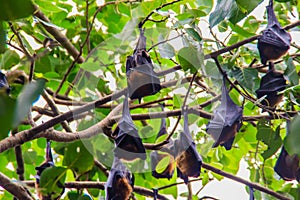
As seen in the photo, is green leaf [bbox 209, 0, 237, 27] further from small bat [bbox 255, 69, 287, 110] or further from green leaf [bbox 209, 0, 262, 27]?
small bat [bbox 255, 69, 287, 110]

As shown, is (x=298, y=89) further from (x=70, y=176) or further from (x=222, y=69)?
(x=70, y=176)

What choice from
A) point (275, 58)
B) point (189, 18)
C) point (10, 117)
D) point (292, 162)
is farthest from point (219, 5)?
point (10, 117)

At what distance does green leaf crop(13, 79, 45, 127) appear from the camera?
9.1 inches

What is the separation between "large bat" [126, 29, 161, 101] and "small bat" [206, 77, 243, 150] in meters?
0.25

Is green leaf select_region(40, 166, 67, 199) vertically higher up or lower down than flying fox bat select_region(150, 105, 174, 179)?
higher up

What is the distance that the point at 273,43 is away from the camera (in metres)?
1.30

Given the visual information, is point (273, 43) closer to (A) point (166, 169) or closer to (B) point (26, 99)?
(A) point (166, 169)

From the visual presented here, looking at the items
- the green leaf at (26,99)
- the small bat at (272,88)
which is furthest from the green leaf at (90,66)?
the green leaf at (26,99)

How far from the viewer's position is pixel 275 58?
1.36m

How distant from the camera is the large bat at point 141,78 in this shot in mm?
1220

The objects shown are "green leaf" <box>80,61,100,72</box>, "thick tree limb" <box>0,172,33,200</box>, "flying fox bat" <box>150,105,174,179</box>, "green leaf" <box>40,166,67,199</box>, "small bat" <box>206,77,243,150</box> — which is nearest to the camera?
"green leaf" <box>40,166,67,199</box>

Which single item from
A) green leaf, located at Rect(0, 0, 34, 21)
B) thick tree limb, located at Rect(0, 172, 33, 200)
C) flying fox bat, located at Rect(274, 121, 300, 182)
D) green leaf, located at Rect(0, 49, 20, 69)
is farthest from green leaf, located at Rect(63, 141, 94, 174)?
green leaf, located at Rect(0, 0, 34, 21)

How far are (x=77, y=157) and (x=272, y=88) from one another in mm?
606

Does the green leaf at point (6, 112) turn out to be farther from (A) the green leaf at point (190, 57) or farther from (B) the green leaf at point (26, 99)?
(A) the green leaf at point (190, 57)
